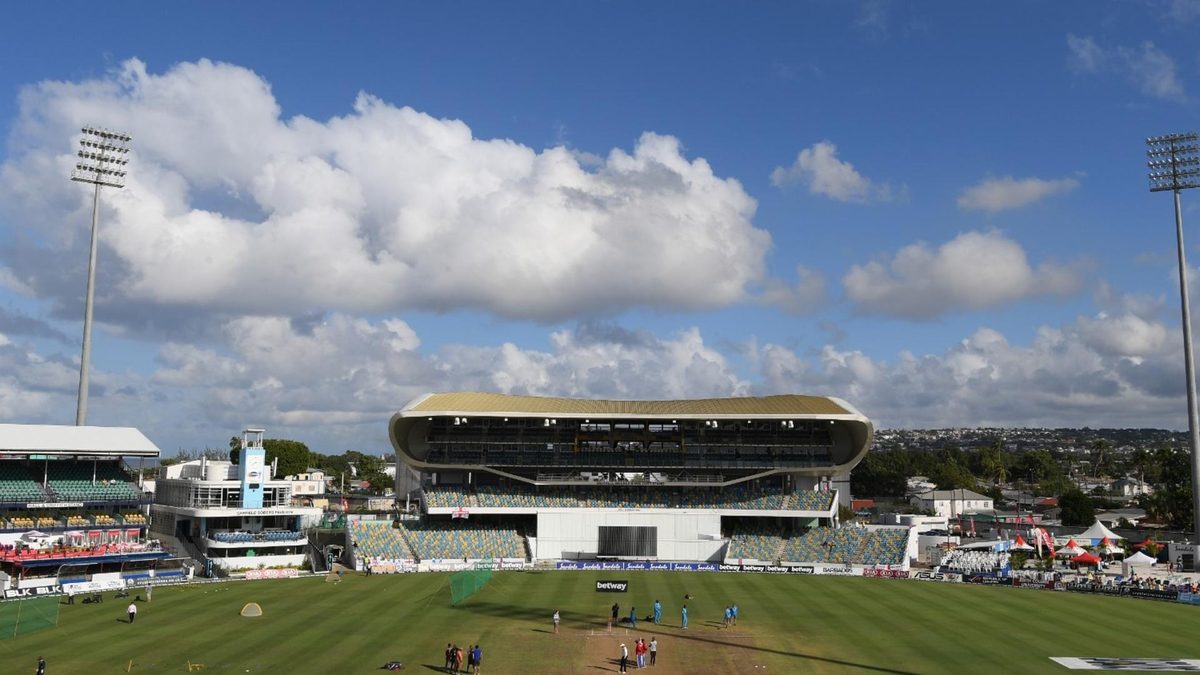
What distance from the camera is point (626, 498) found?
85000mm

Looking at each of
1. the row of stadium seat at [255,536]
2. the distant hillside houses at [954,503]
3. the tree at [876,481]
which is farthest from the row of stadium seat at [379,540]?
the tree at [876,481]

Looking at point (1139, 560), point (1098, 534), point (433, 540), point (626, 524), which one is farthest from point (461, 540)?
point (1098, 534)

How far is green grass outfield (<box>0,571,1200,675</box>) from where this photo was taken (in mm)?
38562

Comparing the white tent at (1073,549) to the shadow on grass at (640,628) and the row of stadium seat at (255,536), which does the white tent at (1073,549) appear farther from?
the row of stadium seat at (255,536)

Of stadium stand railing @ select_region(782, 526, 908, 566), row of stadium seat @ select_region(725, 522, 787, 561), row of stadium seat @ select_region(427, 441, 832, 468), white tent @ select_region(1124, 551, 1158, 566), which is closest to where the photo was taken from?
white tent @ select_region(1124, 551, 1158, 566)

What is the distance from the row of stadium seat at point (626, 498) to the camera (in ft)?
271

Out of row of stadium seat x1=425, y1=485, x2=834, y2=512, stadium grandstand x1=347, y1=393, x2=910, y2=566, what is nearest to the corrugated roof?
stadium grandstand x1=347, y1=393, x2=910, y2=566

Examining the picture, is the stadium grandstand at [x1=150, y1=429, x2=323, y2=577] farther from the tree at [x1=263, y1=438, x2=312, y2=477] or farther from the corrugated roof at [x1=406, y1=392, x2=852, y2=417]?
the tree at [x1=263, y1=438, x2=312, y2=477]

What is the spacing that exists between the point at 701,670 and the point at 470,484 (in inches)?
2118

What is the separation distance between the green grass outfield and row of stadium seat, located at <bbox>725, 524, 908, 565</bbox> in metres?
10.1

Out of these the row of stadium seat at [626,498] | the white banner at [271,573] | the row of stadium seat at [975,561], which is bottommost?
the white banner at [271,573]

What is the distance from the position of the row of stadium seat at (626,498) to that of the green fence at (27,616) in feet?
114

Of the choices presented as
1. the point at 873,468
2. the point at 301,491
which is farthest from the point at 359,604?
the point at 873,468

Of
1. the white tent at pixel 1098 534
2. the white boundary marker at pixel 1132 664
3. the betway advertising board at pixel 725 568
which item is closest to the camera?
the white boundary marker at pixel 1132 664
